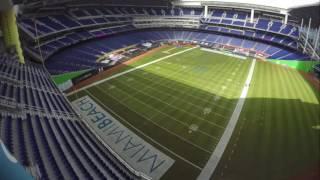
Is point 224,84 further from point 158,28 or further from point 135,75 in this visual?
point 158,28

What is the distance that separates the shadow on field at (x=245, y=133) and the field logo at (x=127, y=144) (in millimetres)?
711

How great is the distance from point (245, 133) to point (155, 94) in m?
11.9

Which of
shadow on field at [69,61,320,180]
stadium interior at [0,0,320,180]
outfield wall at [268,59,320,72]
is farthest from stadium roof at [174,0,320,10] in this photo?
shadow on field at [69,61,320,180]

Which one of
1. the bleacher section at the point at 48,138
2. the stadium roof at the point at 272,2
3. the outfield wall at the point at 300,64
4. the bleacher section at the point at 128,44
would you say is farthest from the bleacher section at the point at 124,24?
the bleacher section at the point at 48,138

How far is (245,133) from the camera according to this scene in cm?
2444

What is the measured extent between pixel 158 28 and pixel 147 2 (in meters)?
7.37

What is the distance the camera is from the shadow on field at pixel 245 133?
64.2 feet

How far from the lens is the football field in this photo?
73.1 ft

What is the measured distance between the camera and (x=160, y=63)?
1811 inches

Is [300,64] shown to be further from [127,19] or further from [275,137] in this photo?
[127,19]

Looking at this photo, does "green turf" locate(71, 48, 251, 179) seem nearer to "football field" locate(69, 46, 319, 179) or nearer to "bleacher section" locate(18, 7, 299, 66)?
"football field" locate(69, 46, 319, 179)

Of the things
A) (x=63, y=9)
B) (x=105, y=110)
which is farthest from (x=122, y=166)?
(x=63, y=9)

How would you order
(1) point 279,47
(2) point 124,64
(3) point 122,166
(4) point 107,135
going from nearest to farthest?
(3) point 122,166 < (4) point 107,135 < (2) point 124,64 < (1) point 279,47

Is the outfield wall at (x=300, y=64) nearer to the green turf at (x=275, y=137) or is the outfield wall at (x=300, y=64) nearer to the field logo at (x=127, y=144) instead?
the green turf at (x=275, y=137)
